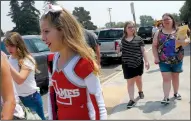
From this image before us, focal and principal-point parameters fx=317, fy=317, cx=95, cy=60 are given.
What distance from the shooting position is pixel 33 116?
2.61 meters

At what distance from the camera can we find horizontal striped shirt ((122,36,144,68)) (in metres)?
6.15

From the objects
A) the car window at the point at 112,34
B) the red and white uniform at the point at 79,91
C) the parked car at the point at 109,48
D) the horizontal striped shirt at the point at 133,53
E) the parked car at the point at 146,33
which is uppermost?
the red and white uniform at the point at 79,91

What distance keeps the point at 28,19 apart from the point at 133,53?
200 ft

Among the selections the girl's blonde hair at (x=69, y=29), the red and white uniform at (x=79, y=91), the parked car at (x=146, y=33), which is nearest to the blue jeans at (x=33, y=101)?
the red and white uniform at (x=79, y=91)

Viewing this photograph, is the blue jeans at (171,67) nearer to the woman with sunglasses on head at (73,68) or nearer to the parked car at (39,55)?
the parked car at (39,55)

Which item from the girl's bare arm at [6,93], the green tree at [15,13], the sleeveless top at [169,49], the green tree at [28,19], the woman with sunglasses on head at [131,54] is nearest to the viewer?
the girl's bare arm at [6,93]

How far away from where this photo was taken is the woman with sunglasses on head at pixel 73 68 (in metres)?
2.20

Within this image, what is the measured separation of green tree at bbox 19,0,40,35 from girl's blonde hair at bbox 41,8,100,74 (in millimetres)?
57418

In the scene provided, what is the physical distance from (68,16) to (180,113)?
3.74 metres

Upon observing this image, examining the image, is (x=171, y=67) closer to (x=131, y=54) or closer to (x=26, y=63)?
(x=131, y=54)

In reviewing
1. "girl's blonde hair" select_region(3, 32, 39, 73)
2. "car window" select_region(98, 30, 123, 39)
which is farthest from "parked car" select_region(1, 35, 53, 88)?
"car window" select_region(98, 30, 123, 39)

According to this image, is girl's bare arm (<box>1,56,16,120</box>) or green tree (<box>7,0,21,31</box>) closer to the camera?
girl's bare arm (<box>1,56,16,120</box>)

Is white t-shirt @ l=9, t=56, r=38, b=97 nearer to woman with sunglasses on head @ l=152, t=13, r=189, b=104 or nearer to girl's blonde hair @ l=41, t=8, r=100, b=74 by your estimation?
girl's blonde hair @ l=41, t=8, r=100, b=74

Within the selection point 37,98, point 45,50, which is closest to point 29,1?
point 45,50
